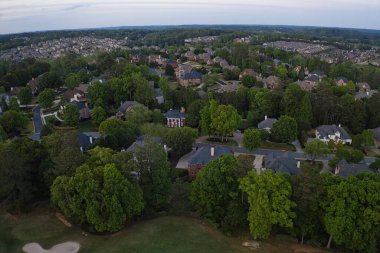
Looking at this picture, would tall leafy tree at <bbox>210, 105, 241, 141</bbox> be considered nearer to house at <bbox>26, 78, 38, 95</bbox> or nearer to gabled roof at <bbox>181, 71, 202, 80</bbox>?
gabled roof at <bbox>181, 71, 202, 80</bbox>

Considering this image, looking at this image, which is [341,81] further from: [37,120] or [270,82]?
[37,120]

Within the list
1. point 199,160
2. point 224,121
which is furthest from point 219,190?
point 224,121

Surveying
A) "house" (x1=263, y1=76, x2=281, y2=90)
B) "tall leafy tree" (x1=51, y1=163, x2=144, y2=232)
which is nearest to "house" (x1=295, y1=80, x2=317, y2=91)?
"house" (x1=263, y1=76, x2=281, y2=90)

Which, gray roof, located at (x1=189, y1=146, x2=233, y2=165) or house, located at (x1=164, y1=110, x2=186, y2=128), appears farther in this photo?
house, located at (x1=164, y1=110, x2=186, y2=128)

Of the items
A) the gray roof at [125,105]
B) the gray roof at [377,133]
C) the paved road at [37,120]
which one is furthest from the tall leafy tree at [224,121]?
the paved road at [37,120]

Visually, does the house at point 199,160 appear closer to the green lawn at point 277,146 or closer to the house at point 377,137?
the green lawn at point 277,146

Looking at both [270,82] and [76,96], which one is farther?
[270,82]

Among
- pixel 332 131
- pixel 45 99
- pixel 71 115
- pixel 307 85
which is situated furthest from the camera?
pixel 307 85
